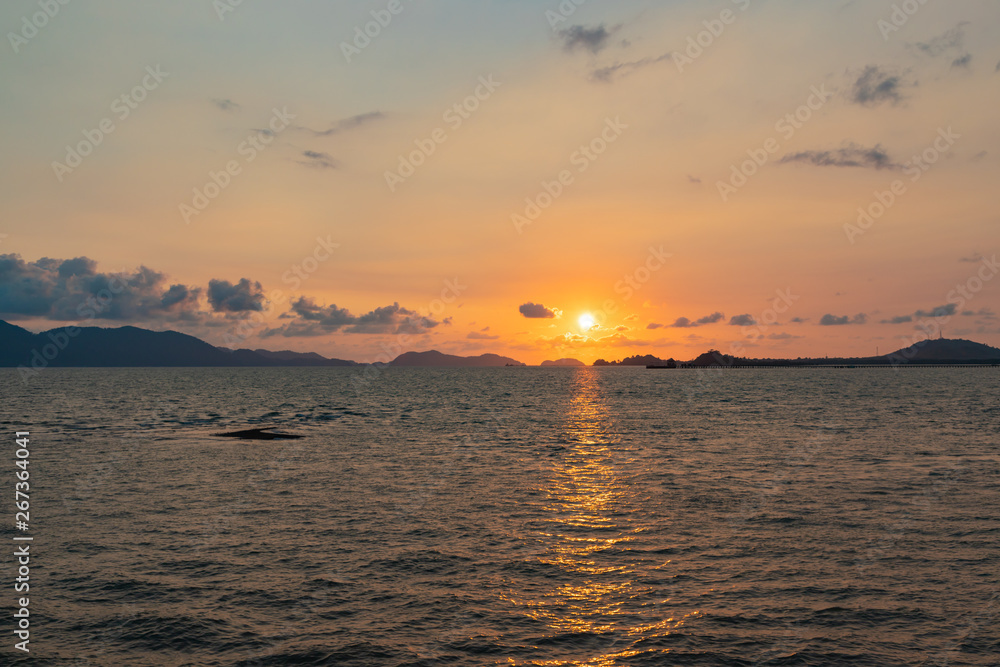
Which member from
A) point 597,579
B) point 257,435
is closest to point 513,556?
point 597,579

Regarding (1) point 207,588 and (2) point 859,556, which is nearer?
(1) point 207,588

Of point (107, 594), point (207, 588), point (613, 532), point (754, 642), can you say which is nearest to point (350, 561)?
point (207, 588)

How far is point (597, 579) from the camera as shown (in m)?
24.7

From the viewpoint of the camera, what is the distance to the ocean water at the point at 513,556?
19266 millimetres

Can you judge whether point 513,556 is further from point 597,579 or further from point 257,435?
point 257,435

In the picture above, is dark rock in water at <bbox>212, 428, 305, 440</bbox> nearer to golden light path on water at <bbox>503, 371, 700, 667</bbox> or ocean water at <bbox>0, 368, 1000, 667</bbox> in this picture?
ocean water at <bbox>0, 368, 1000, 667</bbox>

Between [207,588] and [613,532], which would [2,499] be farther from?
[613,532]

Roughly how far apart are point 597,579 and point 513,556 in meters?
4.29

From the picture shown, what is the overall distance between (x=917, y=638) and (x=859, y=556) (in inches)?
322

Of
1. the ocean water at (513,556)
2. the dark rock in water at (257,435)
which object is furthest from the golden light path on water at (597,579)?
the dark rock in water at (257,435)

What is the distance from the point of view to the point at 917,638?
64.0 feet

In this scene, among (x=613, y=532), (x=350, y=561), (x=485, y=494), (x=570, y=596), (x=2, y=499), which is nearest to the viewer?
(x=570, y=596)

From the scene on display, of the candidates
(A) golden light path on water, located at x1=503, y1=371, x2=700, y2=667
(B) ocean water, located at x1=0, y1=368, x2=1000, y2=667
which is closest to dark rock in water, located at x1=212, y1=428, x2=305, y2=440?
(B) ocean water, located at x1=0, y1=368, x2=1000, y2=667

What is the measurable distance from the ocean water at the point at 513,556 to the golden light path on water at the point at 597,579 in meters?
0.13
